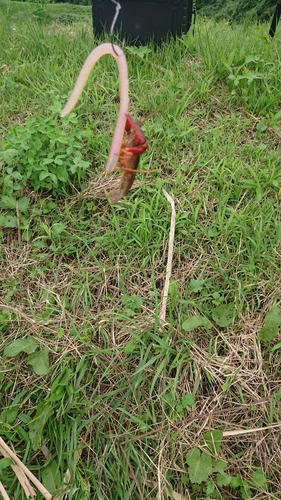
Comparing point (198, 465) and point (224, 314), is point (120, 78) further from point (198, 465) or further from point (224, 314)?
point (198, 465)

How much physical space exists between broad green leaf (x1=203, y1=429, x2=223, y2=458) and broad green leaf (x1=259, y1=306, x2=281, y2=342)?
46 centimetres

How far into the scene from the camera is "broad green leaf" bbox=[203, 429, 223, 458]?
167 centimetres

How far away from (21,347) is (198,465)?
91 cm

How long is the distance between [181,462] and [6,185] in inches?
64.1

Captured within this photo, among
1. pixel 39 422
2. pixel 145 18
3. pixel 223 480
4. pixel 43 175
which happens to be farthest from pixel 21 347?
pixel 145 18

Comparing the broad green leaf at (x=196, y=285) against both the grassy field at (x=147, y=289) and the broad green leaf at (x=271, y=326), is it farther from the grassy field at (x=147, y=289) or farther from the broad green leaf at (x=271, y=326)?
the broad green leaf at (x=271, y=326)

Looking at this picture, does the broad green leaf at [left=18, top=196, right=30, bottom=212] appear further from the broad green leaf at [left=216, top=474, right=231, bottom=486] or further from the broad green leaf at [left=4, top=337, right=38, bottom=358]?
the broad green leaf at [left=216, top=474, right=231, bottom=486]

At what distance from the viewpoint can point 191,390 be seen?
177 cm

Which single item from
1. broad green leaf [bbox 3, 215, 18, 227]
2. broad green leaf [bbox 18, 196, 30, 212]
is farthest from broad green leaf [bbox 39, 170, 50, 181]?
broad green leaf [bbox 3, 215, 18, 227]

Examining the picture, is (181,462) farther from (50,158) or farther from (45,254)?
(50,158)

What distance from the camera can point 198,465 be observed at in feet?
5.35

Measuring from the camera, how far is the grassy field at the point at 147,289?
1.69 m

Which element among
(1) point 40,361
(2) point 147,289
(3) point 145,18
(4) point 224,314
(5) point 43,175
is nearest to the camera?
(1) point 40,361

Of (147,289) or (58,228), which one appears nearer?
(147,289)
